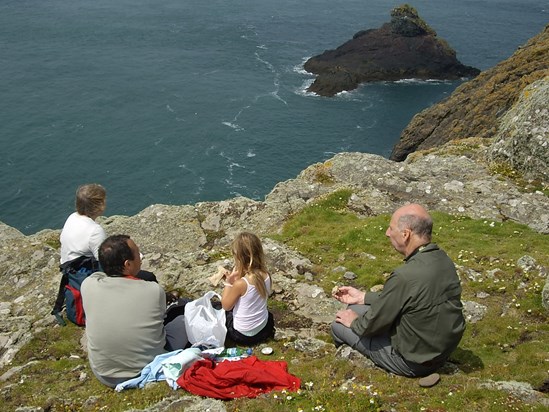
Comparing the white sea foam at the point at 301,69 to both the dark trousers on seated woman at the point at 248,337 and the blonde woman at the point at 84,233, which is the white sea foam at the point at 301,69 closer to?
the blonde woman at the point at 84,233

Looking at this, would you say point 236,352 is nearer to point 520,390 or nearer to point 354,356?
point 354,356

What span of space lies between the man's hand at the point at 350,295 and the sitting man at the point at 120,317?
409 centimetres

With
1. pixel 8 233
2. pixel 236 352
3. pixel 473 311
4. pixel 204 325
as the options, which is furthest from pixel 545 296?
pixel 8 233

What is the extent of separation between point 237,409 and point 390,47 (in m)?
129

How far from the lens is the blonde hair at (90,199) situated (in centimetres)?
1365

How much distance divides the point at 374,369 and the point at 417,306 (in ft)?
6.05

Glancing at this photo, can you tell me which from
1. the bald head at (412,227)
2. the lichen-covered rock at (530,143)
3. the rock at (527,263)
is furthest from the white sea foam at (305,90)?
the bald head at (412,227)

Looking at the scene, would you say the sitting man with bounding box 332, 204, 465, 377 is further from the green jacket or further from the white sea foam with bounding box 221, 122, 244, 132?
the white sea foam with bounding box 221, 122, 244, 132

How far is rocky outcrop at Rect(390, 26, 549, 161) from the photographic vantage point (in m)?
48.9

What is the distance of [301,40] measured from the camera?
134125mm

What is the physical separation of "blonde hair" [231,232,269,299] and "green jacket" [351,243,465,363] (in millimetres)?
2701

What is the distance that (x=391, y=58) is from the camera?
123 meters

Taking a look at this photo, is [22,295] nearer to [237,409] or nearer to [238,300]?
[238,300]

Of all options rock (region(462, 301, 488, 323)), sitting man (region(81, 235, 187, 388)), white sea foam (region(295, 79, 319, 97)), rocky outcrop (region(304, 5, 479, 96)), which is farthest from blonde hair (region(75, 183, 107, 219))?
rocky outcrop (region(304, 5, 479, 96))
